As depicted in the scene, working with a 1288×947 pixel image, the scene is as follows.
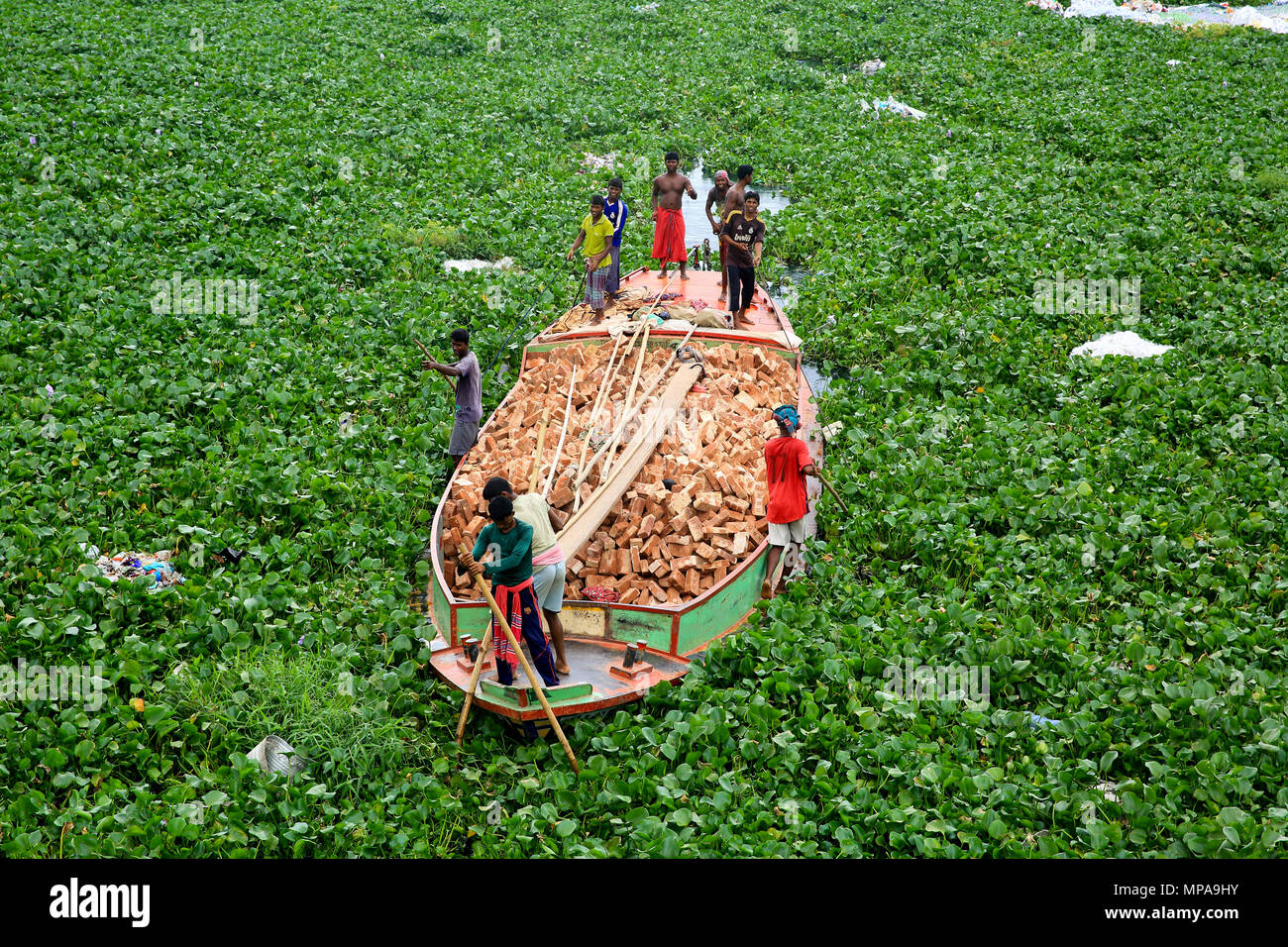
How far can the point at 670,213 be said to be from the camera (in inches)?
475

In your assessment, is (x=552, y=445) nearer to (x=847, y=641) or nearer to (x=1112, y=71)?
(x=847, y=641)

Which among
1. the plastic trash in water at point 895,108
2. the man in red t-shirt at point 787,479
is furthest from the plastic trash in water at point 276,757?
the plastic trash in water at point 895,108

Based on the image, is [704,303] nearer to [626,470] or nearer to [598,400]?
[598,400]

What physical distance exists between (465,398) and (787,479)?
3037mm

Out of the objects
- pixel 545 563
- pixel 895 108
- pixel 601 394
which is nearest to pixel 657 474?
pixel 601 394

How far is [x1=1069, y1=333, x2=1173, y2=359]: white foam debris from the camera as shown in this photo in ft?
37.9

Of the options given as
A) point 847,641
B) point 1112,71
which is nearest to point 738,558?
point 847,641

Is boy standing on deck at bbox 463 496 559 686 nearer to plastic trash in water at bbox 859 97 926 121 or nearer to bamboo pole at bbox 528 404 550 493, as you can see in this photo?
bamboo pole at bbox 528 404 550 493

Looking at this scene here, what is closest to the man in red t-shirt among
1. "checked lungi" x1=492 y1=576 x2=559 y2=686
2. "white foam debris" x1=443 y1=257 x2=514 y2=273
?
"checked lungi" x1=492 y1=576 x2=559 y2=686

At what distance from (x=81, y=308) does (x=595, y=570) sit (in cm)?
691

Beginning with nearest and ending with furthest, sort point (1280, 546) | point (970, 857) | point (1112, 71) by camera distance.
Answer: point (970, 857) → point (1280, 546) → point (1112, 71)

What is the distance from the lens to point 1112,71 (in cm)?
2209

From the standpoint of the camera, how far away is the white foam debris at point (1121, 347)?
11539 mm

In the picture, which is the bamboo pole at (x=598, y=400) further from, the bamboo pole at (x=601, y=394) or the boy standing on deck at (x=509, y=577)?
the boy standing on deck at (x=509, y=577)
